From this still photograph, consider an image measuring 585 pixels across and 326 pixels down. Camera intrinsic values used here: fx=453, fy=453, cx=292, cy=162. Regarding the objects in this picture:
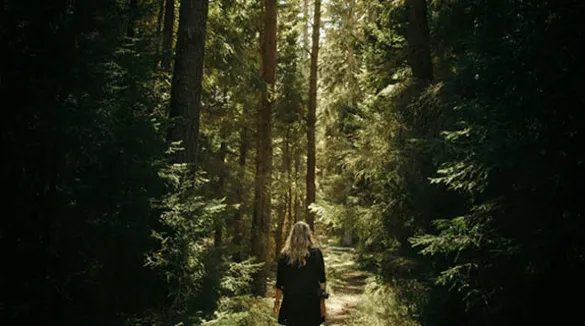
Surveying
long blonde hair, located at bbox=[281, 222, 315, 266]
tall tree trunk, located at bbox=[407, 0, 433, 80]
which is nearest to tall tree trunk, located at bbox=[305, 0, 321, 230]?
tall tree trunk, located at bbox=[407, 0, 433, 80]

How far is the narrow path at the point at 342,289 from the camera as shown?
12883mm

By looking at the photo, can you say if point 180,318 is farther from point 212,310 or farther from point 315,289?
point 315,289

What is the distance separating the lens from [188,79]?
787cm

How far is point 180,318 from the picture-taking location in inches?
228

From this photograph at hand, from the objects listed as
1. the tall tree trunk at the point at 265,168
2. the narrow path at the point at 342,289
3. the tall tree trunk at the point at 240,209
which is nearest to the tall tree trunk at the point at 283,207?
the narrow path at the point at 342,289

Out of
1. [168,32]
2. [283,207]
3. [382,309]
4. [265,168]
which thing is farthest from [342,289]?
[283,207]

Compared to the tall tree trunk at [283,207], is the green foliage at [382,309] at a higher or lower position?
lower

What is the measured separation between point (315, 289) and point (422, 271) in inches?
140

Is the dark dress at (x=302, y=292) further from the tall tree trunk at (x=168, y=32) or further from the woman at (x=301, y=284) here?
the tall tree trunk at (x=168, y=32)

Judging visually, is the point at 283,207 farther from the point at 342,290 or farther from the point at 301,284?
the point at 301,284

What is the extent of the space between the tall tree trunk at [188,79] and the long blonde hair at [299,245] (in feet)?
8.14

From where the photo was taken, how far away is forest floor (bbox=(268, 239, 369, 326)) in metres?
12.8

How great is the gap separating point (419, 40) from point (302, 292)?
666 centimetres

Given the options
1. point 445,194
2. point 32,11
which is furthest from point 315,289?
point 32,11
